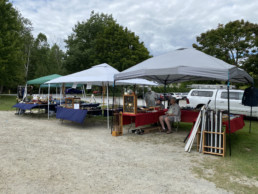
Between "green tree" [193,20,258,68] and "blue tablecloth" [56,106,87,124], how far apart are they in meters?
17.4

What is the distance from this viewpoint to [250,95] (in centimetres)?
777

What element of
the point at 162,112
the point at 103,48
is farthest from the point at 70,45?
the point at 162,112

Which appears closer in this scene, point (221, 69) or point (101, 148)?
point (221, 69)

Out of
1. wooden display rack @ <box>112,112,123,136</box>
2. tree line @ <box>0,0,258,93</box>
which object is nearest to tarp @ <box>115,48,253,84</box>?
wooden display rack @ <box>112,112,123,136</box>

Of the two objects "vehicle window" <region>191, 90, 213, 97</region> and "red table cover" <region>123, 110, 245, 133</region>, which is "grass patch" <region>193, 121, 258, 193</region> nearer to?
"red table cover" <region>123, 110, 245, 133</region>

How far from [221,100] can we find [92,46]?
31389 millimetres

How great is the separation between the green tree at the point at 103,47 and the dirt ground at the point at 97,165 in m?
26.5

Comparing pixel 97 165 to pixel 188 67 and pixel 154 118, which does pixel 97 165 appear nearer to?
pixel 188 67

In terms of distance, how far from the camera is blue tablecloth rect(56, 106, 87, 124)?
8.40 meters

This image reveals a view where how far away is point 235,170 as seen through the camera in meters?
4.24

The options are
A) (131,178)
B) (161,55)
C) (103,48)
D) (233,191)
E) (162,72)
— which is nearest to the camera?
(233,191)

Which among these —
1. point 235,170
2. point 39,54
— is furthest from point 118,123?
point 39,54

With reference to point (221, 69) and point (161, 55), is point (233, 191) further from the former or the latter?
point (161, 55)

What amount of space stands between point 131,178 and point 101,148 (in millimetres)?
2115
